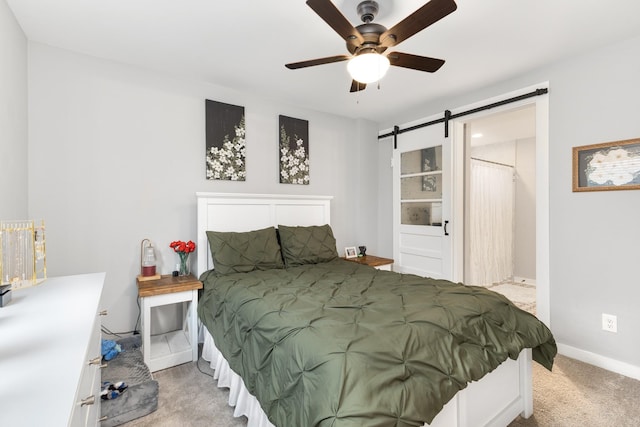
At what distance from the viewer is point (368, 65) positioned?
1.74 m

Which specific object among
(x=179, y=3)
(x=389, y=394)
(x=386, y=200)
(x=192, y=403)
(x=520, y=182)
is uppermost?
(x=179, y=3)

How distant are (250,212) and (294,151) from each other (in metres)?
0.93

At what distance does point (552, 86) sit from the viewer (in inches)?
103

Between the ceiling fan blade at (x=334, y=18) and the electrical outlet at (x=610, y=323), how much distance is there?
2746 millimetres

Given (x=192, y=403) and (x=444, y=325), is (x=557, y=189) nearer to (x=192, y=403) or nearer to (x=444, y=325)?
(x=444, y=325)

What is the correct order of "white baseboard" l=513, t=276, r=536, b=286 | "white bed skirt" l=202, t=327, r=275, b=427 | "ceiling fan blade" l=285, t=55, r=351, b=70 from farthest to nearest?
1. "white baseboard" l=513, t=276, r=536, b=286
2. "ceiling fan blade" l=285, t=55, r=351, b=70
3. "white bed skirt" l=202, t=327, r=275, b=427

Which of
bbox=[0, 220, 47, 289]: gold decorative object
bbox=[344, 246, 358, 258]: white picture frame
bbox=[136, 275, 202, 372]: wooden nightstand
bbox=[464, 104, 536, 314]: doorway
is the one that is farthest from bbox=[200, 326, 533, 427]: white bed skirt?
bbox=[464, 104, 536, 314]: doorway

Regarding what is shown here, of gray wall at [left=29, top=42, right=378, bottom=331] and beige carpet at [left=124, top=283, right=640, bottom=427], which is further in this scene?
gray wall at [left=29, top=42, right=378, bottom=331]

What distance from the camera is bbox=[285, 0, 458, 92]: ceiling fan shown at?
4.72 feet

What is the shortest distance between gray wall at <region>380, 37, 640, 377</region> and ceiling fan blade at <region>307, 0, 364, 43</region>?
204 cm

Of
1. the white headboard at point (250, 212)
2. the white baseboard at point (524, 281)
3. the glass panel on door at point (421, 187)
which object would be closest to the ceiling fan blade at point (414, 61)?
the glass panel on door at point (421, 187)

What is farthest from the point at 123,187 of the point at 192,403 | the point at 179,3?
the point at 192,403

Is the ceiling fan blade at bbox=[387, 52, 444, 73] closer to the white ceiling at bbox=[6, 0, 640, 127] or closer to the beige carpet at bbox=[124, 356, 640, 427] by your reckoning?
the white ceiling at bbox=[6, 0, 640, 127]

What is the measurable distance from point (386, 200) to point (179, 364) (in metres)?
2.99
